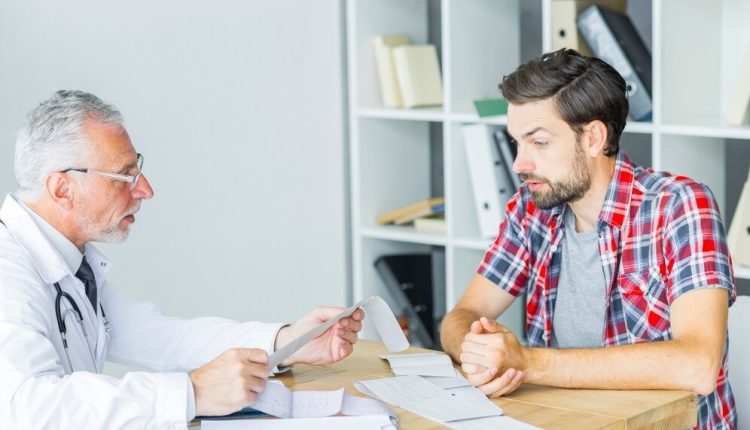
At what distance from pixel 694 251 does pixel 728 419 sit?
350 mm

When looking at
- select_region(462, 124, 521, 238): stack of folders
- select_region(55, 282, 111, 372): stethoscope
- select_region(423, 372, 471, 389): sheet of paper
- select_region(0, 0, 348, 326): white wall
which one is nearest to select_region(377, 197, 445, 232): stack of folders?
select_region(0, 0, 348, 326): white wall

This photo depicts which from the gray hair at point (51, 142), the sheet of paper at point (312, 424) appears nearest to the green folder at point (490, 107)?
the gray hair at point (51, 142)

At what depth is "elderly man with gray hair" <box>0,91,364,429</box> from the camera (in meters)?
1.78

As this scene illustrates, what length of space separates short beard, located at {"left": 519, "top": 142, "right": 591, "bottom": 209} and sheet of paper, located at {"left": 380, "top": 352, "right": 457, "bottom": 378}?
1.32 ft

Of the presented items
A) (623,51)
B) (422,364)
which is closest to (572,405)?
(422,364)

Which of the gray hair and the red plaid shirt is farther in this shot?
the red plaid shirt

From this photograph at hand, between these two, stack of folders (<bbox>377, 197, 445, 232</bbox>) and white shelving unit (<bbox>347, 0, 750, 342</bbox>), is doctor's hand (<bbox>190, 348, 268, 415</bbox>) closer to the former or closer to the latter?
white shelving unit (<bbox>347, 0, 750, 342</bbox>)

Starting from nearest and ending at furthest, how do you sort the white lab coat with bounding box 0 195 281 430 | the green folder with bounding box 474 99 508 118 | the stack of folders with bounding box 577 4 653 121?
the white lab coat with bounding box 0 195 281 430 → the stack of folders with bounding box 577 4 653 121 → the green folder with bounding box 474 99 508 118

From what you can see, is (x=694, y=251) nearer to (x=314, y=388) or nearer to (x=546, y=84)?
(x=546, y=84)

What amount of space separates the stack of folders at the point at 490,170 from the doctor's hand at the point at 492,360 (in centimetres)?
155

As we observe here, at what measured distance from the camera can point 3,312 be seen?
1.85 m

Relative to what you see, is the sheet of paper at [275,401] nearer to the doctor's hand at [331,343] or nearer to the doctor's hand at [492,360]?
the doctor's hand at [331,343]

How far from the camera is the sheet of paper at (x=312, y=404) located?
1904 mm

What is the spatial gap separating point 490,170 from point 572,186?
4.17ft
